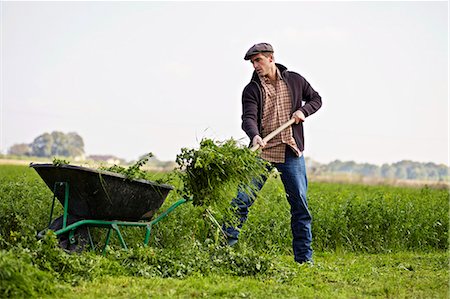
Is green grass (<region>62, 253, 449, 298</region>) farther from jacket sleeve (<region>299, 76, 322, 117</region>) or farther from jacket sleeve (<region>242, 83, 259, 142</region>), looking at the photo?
jacket sleeve (<region>299, 76, 322, 117</region>)

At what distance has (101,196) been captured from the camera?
5.98 m

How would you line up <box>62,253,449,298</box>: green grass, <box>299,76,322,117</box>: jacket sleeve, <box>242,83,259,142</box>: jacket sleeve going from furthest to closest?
<box>299,76,322,117</box>: jacket sleeve < <box>242,83,259,142</box>: jacket sleeve < <box>62,253,449,298</box>: green grass

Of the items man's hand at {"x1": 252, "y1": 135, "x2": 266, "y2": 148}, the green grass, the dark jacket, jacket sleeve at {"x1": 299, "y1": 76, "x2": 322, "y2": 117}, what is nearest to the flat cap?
the dark jacket

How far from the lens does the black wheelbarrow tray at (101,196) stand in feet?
19.4

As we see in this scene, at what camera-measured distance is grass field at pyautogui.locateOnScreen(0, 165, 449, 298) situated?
16.8 ft

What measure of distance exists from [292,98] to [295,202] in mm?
894

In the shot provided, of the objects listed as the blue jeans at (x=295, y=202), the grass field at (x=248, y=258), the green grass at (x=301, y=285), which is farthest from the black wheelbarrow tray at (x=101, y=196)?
the green grass at (x=301, y=285)

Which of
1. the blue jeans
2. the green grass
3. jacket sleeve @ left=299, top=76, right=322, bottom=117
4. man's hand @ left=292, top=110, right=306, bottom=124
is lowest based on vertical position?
the green grass

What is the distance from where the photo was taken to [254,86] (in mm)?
6605

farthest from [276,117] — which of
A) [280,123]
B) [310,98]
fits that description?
[310,98]

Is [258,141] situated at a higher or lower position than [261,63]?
lower

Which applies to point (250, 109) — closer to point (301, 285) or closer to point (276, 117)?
point (276, 117)

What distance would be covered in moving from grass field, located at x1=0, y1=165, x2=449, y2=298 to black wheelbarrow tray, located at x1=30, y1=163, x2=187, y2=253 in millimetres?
272

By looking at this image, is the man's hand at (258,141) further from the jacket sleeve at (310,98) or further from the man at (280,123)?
the jacket sleeve at (310,98)
